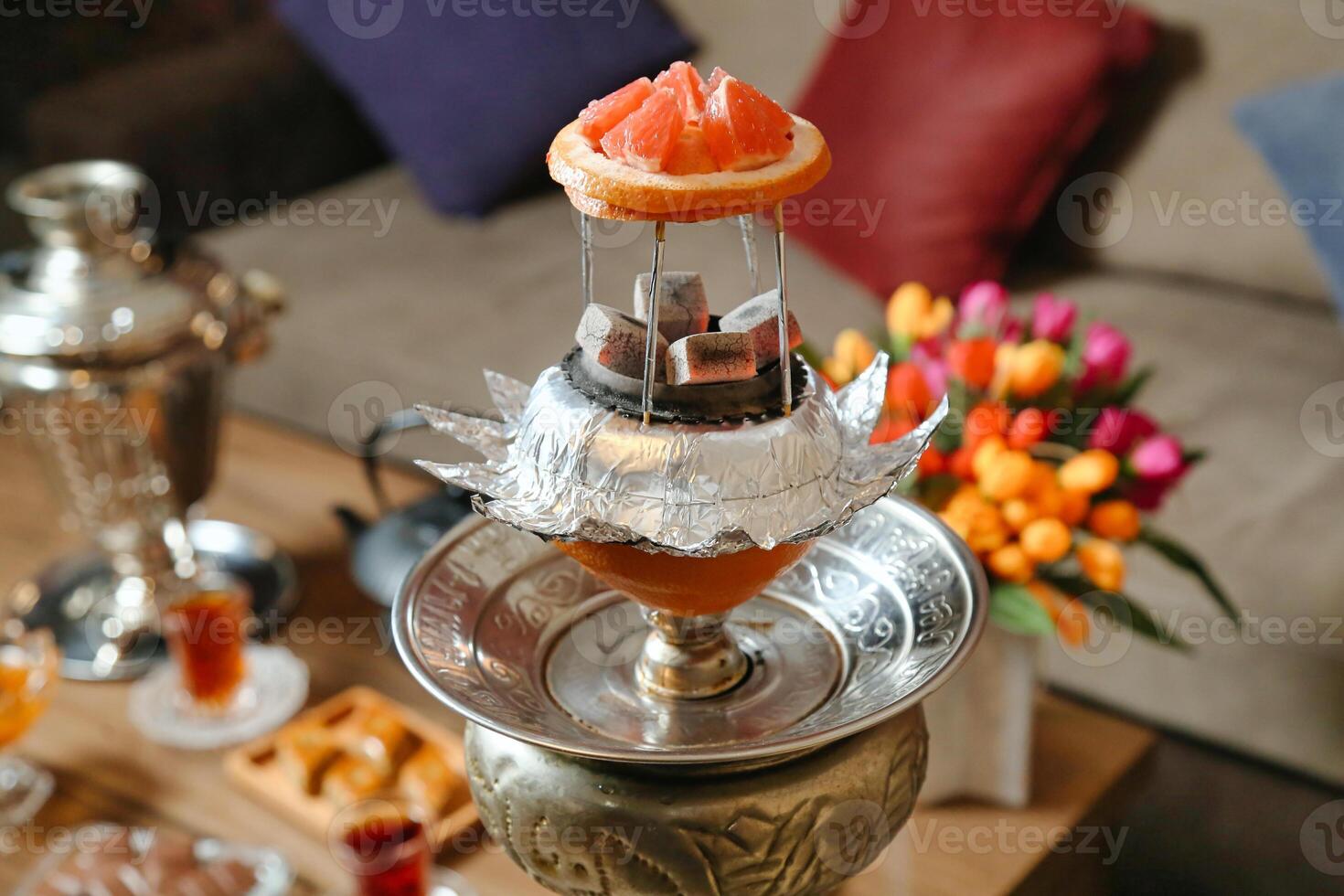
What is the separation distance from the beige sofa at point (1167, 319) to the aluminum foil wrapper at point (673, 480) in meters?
0.87

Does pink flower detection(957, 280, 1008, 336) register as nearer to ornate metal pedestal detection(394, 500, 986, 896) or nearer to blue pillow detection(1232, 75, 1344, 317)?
ornate metal pedestal detection(394, 500, 986, 896)

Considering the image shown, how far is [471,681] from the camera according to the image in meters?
0.54

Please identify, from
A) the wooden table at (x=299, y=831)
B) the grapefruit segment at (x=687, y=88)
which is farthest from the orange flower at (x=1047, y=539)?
the grapefruit segment at (x=687, y=88)

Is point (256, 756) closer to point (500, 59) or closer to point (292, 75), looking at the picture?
point (500, 59)

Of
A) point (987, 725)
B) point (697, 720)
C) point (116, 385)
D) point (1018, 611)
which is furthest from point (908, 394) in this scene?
point (116, 385)

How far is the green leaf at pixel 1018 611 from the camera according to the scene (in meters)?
0.87

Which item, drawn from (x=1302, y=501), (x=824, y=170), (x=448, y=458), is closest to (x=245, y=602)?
(x=448, y=458)

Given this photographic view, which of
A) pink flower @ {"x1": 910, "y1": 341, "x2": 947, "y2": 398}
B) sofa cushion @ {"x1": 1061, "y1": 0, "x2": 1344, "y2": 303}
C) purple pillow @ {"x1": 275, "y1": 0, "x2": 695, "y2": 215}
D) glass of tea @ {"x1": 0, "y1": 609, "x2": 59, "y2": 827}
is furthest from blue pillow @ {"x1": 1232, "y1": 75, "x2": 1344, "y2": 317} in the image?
glass of tea @ {"x1": 0, "y1": 609, "x2": 59, "y2": 827}

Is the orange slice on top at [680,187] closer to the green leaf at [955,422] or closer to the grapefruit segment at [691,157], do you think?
the grapefruit segment at [691,157]

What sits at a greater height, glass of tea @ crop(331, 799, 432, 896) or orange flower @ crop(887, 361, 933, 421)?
orange flower @ crop(887, 361, 933, 421)

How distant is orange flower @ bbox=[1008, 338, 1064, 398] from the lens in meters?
0.88

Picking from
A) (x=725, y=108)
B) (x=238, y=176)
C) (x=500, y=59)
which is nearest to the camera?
(x=725, y=108)

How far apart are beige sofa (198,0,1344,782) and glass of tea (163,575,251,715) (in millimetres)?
544

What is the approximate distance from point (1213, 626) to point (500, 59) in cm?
129
